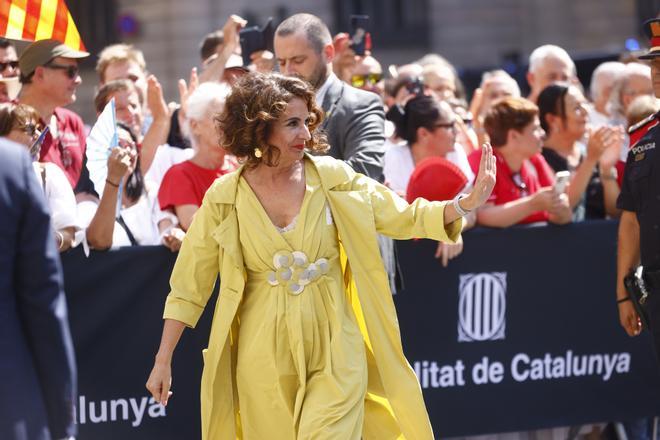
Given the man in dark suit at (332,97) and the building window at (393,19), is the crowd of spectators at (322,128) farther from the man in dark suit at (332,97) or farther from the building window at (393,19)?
the building window at (393,19)

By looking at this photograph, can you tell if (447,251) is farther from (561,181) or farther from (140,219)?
(140,219)

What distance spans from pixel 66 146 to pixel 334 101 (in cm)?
177

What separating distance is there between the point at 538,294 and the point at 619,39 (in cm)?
1927

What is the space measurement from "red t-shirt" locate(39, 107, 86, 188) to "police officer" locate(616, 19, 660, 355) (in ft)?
9.71

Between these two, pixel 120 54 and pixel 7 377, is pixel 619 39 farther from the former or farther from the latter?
pixel 7 377

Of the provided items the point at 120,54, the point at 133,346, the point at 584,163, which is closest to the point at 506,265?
the point at 584,163

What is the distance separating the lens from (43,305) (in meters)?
3.87

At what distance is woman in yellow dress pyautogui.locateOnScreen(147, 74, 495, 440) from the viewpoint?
17.6 feet

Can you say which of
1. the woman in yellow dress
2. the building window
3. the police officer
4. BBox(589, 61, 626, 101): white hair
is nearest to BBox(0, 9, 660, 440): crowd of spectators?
the woman in yellow dress

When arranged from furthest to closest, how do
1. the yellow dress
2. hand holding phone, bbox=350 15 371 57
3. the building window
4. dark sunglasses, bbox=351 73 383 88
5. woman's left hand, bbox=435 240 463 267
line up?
the building window, dark sunglasses, bbox=351 73 383 88, hand holding phone, bbox=350 15 371 57, woman's left hand, bbox=435 240 463 267, the yellow dress

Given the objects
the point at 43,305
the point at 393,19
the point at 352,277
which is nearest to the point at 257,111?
the point at 352,277

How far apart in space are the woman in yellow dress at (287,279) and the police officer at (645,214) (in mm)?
1100

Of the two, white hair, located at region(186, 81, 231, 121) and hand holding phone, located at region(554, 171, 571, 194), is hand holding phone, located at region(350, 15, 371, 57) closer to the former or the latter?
white hair, located at region(186, 81, 231, 121)

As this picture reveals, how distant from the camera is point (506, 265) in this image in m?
7.39
